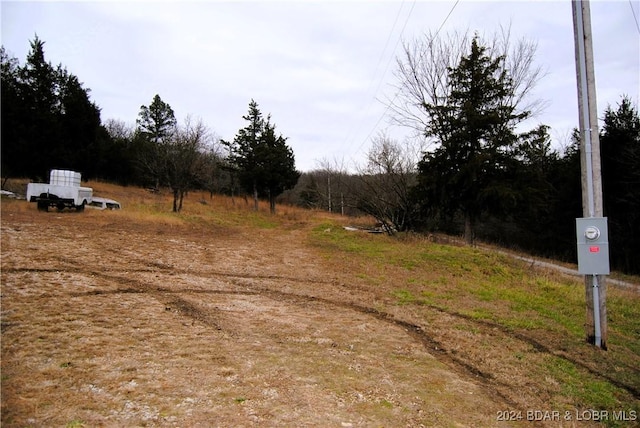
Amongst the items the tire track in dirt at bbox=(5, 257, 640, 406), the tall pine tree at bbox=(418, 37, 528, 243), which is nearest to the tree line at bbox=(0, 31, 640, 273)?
the tall pine tree at bbox=(418, 37, 528, 243)

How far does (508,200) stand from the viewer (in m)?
16.8

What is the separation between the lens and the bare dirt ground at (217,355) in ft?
8.46

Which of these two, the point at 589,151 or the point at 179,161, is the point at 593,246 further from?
the point at 179,161

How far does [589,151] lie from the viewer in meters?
5.15

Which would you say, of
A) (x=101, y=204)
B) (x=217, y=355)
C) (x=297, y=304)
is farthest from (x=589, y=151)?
(x=101, y=204)

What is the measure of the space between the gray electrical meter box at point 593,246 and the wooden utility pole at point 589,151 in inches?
6.8

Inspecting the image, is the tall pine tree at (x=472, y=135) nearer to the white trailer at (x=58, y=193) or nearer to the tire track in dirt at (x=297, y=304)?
the tire track in dirt at (x=297, y=304)

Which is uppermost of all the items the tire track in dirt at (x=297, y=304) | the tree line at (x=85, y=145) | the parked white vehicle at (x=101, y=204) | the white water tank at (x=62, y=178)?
the tree line at (x=85, y=145)

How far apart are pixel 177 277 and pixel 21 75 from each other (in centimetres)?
2392

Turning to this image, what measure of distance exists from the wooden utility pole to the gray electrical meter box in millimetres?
173

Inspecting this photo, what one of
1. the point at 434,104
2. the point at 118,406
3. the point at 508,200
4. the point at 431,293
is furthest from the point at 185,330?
the point at 434,104

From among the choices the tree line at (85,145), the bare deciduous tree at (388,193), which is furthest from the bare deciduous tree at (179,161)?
the bare deciduous tree at (388,193)

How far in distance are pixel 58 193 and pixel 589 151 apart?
1646 centimetres

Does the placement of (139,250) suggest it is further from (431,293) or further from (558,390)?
(558,390)
